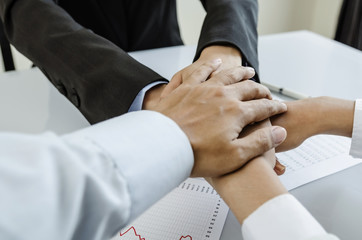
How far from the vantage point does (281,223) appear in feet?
1.79

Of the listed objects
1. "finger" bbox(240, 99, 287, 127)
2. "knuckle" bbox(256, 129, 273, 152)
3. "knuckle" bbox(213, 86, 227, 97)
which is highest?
"knuckle" bbox(213, 86, 227, 97)

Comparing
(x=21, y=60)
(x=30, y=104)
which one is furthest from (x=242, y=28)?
(x=21, y=60)

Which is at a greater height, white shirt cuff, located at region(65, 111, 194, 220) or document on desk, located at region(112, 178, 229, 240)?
white shirt cuff, located at region(65, 111, 194, 220)

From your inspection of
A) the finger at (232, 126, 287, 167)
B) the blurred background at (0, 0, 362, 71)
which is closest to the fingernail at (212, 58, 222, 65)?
the finger at (232, 126, 287, 167)

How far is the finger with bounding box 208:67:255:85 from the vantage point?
2.63 feet

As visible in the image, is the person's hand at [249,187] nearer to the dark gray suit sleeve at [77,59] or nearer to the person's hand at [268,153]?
the person's hand at [268,153]

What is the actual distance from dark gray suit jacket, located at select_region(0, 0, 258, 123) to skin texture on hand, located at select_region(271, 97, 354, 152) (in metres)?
0.23

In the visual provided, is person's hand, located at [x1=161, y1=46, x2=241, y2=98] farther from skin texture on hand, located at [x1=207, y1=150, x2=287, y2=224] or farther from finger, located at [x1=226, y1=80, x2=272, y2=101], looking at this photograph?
skin texture on hand, located at [x1=207, y1=150, x2=287, y2=224]

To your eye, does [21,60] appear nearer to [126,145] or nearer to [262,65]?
[262,65]

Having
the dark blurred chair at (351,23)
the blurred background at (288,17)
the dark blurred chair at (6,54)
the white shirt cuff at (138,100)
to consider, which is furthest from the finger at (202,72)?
the dark blurred chair at (351,23)

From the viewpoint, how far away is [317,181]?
80cm

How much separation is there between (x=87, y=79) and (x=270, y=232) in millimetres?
604

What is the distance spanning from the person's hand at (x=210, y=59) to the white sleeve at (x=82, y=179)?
0.32 m

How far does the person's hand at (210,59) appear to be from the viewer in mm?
867
